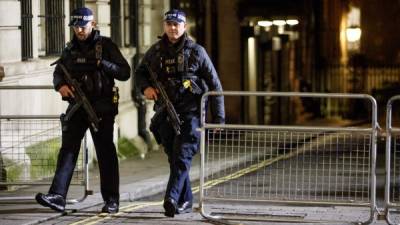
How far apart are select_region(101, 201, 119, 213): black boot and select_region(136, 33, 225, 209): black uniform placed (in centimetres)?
62

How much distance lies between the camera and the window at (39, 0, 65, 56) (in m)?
14.5

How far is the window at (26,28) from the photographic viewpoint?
13.4 metres

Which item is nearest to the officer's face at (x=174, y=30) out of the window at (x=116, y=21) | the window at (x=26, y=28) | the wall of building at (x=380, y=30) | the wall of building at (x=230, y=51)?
the window at (x=26, y=28)

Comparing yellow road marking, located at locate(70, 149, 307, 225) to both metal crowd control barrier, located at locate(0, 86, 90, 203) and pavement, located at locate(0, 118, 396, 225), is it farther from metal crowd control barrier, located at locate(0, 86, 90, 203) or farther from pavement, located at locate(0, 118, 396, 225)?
metal crowd control barrier, located at locate(0, 86, 90, 203)

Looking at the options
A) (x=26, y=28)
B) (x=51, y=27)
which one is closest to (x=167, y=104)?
(x=26, y=28)

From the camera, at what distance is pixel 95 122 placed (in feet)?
32.7

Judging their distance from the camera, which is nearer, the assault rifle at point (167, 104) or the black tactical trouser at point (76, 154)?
the assault rifle at point (167, 104)

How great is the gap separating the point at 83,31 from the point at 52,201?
1679 mm

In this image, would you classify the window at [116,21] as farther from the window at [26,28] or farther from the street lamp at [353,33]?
the street lamp at [353,33]

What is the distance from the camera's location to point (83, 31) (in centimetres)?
988

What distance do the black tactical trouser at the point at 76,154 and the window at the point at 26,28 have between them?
3.68m

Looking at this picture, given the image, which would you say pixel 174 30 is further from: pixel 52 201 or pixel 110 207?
pixel 52 201

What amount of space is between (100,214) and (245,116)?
14281 mm

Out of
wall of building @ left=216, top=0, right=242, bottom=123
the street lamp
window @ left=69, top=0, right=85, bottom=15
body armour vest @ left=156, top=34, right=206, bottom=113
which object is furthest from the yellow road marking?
the street lamp
